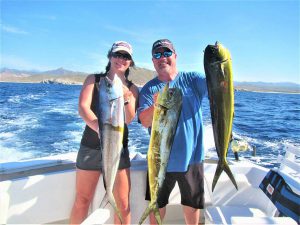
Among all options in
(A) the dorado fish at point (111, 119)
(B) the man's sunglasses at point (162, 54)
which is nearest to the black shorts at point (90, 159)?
(A) the dorado fish at point (111, 119)

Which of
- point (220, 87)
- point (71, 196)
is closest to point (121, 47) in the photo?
point (220, 87)

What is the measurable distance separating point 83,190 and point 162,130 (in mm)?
1096

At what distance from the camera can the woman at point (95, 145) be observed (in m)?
2.46

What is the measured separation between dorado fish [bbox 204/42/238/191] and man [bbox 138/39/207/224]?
0.57m

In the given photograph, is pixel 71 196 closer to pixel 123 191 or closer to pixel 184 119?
pixel 123 191

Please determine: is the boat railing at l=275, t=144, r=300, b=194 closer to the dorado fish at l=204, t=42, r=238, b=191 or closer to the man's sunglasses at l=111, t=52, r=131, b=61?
the dorado fish at l=204, t=42, r=238, b=191

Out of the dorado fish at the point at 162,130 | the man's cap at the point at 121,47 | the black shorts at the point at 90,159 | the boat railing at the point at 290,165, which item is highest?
the man's cap at the point at 121,47

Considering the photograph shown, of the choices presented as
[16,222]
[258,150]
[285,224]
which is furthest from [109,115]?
[258,150]

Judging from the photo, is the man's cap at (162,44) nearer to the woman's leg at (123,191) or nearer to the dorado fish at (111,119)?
the dorado fish at (111,119)

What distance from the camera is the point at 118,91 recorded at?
197 cm

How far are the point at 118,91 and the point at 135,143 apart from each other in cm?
669

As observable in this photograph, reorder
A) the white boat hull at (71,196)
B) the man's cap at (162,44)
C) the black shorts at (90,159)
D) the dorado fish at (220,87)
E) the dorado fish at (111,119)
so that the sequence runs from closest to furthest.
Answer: the dorado fish at (220,87) < the dorado fish at (111,119) < the man's cap at (162,44) < the black shorts at (90,159) < the white boat hull at (71,196)

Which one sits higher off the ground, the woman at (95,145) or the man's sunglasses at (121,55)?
the man's sunglasses at (121,55)

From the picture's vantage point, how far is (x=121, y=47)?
247 centimetres
